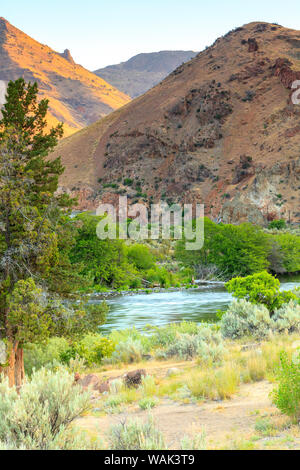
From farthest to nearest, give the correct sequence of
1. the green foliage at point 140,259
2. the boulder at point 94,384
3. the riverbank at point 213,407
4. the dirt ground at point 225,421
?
the green foliage at point 140,259 < the boulder at point 94,384 < the riverbank at point 213,407 < the dirt ground at point 225,421

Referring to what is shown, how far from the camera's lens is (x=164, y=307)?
28.8 m

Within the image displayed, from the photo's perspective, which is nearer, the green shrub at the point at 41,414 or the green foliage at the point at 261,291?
the green shrub at the point at 41,414

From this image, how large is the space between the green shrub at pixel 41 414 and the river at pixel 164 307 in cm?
1672

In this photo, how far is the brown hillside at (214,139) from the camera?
73.9 m

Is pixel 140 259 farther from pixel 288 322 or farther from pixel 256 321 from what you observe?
pixel 288 322

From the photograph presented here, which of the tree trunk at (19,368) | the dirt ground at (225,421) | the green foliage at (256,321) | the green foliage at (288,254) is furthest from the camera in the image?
the green foliage at (288,254)

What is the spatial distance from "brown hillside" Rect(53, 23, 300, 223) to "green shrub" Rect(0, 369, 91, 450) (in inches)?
2471

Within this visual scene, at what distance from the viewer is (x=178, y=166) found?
88.1 metres

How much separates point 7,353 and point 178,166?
80.7 metres

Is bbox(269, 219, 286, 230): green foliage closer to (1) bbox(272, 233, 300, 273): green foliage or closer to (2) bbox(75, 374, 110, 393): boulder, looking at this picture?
(1) bbox(272, 233, 300, 273): green foliage

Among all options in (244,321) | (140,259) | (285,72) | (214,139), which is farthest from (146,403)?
(285,72)

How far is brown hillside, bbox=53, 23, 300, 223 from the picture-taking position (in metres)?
73.9

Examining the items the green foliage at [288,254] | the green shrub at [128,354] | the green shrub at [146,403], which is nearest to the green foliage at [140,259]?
the green foliage at [288,254]

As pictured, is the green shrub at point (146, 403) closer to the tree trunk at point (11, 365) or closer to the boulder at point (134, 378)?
the boulder at point (134, 378)
